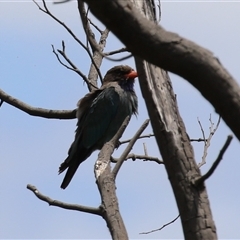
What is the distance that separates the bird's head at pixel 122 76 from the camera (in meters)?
6.76

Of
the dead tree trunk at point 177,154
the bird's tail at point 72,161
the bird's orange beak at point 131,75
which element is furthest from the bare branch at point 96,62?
the dead tree trunk at point 177,154

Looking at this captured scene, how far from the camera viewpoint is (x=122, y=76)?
22.4ft

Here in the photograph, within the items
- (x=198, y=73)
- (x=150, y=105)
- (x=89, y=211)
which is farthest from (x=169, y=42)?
(x=89, y=211)

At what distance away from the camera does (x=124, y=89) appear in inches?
264

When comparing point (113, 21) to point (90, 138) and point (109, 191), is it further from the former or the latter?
point (90, 138)

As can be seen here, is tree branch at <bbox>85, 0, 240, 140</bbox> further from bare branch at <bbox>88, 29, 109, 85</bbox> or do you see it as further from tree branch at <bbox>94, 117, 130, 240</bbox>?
bare branch at <bbox>88, 29, 109, 85</bbox>

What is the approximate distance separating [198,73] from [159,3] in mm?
3031

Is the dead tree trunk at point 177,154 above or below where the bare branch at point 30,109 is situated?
below

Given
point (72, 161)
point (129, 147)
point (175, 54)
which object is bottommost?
point (175, 54)

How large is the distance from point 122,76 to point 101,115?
54 cm

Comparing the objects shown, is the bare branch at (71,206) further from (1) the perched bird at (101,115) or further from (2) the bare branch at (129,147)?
(1) the perched bird at (101,115)

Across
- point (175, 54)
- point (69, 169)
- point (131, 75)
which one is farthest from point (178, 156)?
point (131, 75)

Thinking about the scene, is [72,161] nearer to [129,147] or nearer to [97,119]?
[97,119]

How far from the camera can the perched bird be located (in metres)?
6.39
